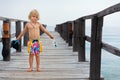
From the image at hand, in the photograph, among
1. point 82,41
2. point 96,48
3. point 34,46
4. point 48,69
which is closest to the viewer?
point 96,48

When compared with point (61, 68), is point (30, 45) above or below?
above

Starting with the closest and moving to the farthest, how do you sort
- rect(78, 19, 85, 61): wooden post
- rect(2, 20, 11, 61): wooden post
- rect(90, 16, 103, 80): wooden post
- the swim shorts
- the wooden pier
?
rect(90, 16, 103, 80): wooden post → the wooden pier → the swim shorts → rect(2, 20, 11, 61): wooden post → rect(78, 19, 85, 61): wooden post

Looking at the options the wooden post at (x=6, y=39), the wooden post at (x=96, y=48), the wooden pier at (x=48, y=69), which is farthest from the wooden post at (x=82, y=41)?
the wooden post at (x=96, y=48)

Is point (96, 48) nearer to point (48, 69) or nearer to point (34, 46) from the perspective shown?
point (34, 46)

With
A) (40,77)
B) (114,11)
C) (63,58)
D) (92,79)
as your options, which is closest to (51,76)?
(40,77)

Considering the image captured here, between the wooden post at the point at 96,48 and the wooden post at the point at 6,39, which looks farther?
the wooden post at the point at 6,39

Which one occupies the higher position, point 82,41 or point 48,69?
point 82,41

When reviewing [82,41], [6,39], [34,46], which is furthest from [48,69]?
[6,39]

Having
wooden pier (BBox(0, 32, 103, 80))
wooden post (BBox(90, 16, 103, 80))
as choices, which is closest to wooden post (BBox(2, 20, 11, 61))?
wooden pier (BBox(0, 32, 103, 80))

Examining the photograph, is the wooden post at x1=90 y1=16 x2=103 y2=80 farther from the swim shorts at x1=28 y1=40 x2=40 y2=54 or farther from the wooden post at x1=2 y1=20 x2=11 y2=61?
the wooden post at x1=2 y1=20 x2=11 y2=61

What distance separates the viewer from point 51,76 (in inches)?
295

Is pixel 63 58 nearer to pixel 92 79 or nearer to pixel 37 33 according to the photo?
pixel 37 33

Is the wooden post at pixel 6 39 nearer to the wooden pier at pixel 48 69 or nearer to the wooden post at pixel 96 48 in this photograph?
the wooden pier at pixel 48 69

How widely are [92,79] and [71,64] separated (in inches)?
88.8
